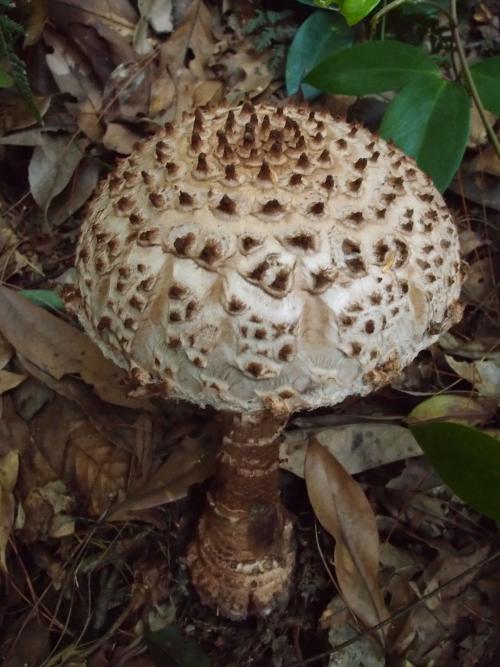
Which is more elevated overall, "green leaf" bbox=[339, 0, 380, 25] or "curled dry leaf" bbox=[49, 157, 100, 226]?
"green leaf" bbox=[339, 0, 380, 25]

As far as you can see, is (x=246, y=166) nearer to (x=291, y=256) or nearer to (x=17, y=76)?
(x=291, y=256)

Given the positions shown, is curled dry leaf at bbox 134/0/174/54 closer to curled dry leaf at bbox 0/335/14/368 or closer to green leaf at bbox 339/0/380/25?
green leaf at bbox 339/0/380/25

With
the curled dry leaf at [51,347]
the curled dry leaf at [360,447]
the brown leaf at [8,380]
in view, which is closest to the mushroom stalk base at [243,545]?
the curled dry leaf at [360,447]

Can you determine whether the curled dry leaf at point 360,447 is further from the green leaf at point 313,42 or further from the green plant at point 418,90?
the green leaf at point 313,42

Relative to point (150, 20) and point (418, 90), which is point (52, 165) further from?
point (418, 90)

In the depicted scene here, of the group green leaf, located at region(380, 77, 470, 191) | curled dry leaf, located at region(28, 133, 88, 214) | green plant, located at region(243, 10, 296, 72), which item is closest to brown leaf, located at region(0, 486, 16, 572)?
curled dry leaf, located at region(28, 133, 88, 214)

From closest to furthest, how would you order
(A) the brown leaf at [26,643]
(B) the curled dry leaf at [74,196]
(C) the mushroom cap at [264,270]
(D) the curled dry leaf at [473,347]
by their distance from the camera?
(C) the mushroom cap at [264,270], (A) the brown leaf at [26,643], (D) the curled dry leaf at [473,347], (B) the curled dry leaf at [74,196]
